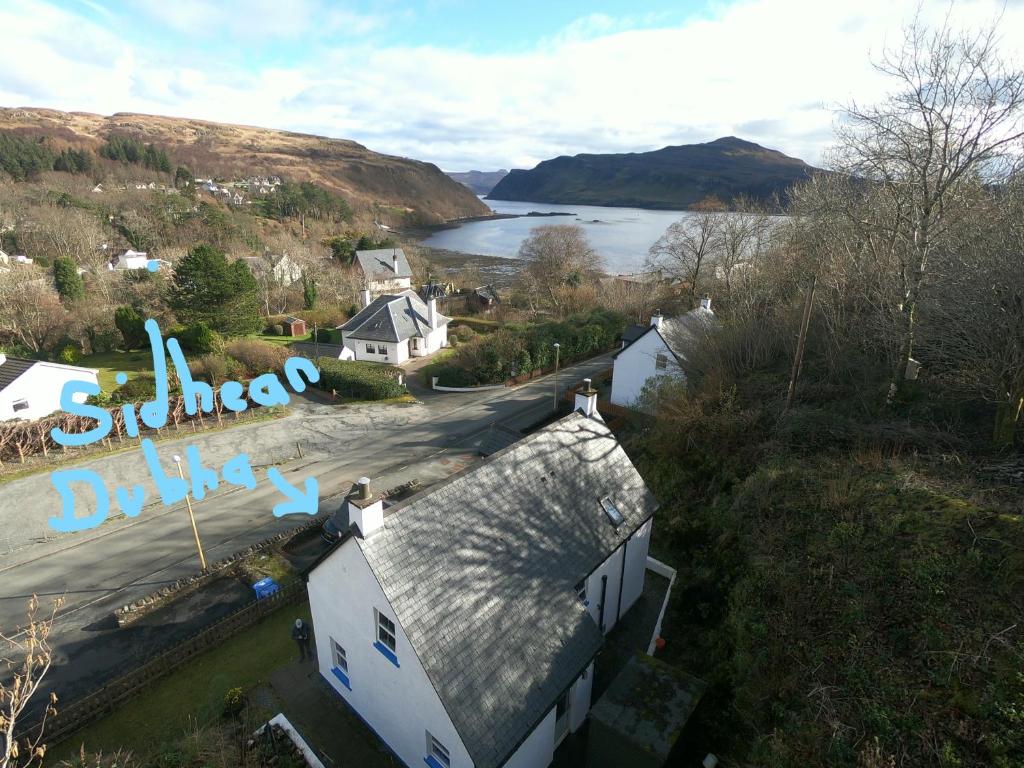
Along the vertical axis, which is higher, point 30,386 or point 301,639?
point 30,386

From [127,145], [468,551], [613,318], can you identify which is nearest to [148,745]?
[468,551]

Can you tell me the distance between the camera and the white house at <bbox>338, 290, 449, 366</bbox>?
47.8 m

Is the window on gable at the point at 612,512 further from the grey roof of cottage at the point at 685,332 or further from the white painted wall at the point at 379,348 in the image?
the white painted wall at the point at 379,348

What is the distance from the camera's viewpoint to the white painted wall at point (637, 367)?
30.1 metres

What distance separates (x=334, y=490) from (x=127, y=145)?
520 ft

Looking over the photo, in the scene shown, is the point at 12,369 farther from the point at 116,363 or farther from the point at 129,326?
the point at 129,326

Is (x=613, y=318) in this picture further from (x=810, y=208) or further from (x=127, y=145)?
(x=127, y=145)

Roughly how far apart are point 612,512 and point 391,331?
35.9 metres

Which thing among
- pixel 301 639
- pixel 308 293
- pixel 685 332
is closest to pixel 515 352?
pixel 685 332

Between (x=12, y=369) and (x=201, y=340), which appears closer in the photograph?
(x=12, y=369)

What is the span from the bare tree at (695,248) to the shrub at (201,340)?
151 ft

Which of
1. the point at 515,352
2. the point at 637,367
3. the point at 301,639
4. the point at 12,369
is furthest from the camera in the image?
the point at 515,352

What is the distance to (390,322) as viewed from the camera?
158 feet

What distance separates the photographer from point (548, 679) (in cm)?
1154
